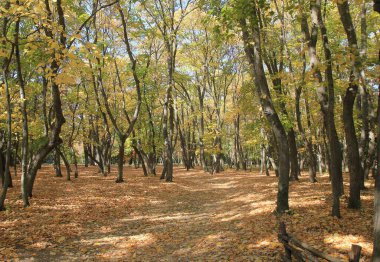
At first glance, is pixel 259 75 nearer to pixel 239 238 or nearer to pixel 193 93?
pixel 239 238

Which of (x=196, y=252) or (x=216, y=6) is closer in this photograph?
(x=196, y=252)

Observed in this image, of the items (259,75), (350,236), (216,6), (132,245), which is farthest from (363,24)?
(132,245)

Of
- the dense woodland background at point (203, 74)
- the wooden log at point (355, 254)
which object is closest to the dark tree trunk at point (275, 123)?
the dense woodland background at point (203, 74)

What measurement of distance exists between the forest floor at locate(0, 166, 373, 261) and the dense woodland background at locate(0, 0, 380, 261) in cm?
96

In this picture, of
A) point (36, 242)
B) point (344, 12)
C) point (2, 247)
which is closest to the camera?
point (2, 247)

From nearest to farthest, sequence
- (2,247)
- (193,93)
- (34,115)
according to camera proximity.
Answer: (2,247), (34,115), (193,93)

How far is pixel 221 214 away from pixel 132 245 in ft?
14.9

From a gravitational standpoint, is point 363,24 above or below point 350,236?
above

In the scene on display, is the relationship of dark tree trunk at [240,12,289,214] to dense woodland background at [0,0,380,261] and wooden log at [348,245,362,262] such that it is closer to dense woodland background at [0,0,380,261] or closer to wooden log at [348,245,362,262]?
dense woodland background at [0,0,380,261]

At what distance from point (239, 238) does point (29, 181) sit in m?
9.35

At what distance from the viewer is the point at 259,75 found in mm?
10250

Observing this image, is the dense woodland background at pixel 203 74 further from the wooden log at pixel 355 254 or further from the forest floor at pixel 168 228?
the forest floor at pixel 168 228

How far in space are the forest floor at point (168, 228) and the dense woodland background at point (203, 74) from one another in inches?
37.8

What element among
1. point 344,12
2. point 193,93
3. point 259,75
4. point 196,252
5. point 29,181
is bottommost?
point 196,252
